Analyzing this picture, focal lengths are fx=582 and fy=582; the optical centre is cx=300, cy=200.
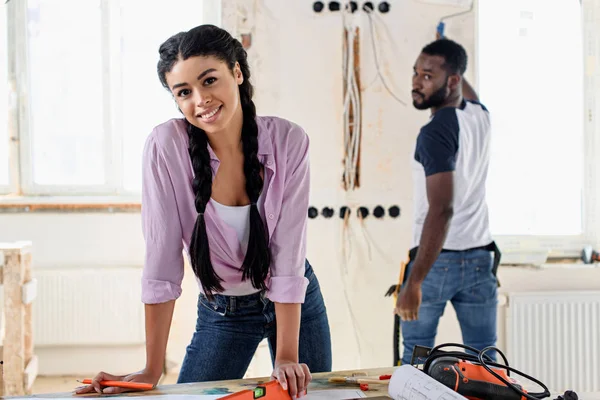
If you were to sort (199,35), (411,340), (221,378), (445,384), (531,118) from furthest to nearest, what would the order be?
(531,118)
(411,340)
(221,378)
(199,35)
(445,384)

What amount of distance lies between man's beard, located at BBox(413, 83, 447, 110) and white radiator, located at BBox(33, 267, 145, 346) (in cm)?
156

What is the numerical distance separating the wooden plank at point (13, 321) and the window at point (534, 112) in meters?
2.17

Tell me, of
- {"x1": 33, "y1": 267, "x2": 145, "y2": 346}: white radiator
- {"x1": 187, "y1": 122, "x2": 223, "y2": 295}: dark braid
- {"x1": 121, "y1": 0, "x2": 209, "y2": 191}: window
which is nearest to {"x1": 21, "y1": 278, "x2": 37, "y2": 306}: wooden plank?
{"x1": 33, "y1": 267, "x2": 145, "y2": 346}: white radiator

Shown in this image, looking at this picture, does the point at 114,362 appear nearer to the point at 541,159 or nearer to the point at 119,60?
the point at 119,60

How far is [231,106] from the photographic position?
1.29 metres

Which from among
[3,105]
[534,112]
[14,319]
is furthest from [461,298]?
[3,105]

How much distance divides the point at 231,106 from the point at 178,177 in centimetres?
20

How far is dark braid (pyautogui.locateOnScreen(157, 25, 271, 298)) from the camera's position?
1259mm

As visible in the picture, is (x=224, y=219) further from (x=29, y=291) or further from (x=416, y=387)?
(x=29, y=291)

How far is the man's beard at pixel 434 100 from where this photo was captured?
2.50 meters

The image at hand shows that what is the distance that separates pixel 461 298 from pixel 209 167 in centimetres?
153

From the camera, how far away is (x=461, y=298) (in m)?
2.46

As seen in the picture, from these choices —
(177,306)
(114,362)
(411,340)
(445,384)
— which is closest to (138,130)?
(177,306)

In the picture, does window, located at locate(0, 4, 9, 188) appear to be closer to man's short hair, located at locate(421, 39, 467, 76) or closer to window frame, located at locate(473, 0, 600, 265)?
man's short hair, located at locate(421, 39, 467, 76)
